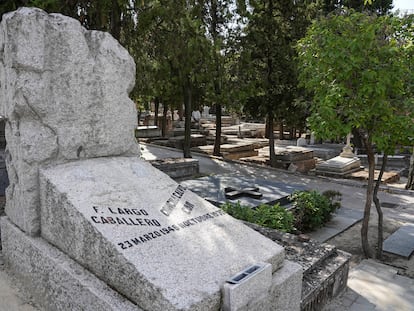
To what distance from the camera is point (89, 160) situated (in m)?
3.91

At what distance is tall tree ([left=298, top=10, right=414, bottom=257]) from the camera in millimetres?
5484

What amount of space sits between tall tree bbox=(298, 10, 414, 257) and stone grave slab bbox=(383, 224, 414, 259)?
1821mm

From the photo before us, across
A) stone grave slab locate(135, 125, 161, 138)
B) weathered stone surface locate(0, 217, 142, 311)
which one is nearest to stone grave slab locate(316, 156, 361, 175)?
stone grave slab locate(135, 125, 161, 138)

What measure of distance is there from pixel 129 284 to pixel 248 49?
13.2 m

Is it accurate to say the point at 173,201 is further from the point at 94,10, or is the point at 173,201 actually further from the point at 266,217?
the point at 94,10

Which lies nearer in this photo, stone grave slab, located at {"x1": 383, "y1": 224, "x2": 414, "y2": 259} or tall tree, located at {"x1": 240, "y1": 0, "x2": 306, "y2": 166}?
stone grave slab, located at {"x1": 383, "y1": 224, "x2": 414, "y2": 259}

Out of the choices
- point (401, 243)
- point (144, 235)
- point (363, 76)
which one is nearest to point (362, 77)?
point (363, 76)

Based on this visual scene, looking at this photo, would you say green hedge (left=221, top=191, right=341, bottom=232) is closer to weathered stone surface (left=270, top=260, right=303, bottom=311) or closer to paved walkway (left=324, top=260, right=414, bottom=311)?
paved walkway (left=324, top=260, right=414, bottom=311)

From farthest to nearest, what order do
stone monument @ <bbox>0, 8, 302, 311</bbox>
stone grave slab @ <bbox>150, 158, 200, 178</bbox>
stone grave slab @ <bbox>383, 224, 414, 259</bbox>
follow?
stone grave slab @ <bbox>150, 158, 200, 178</bbox> → stone grave slab @ <bbox>383, 224, 414, 259</bbox> → stone monument @ <bbox>0, 8, 302, 311</bbox>

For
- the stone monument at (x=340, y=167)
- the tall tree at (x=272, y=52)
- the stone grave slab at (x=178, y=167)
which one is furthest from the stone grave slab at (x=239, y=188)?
the stone monument at (x=340, y=167)

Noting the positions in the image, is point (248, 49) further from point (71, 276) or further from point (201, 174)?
point (71, 276)

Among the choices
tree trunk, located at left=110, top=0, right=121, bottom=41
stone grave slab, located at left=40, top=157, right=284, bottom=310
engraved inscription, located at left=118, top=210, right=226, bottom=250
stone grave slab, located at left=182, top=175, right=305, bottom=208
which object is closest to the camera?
stone grave slab, located at left=40, top=157, right=284, bottom=310

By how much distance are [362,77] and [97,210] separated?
4.44 m

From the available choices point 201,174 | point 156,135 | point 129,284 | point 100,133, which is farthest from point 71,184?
point 156,135
